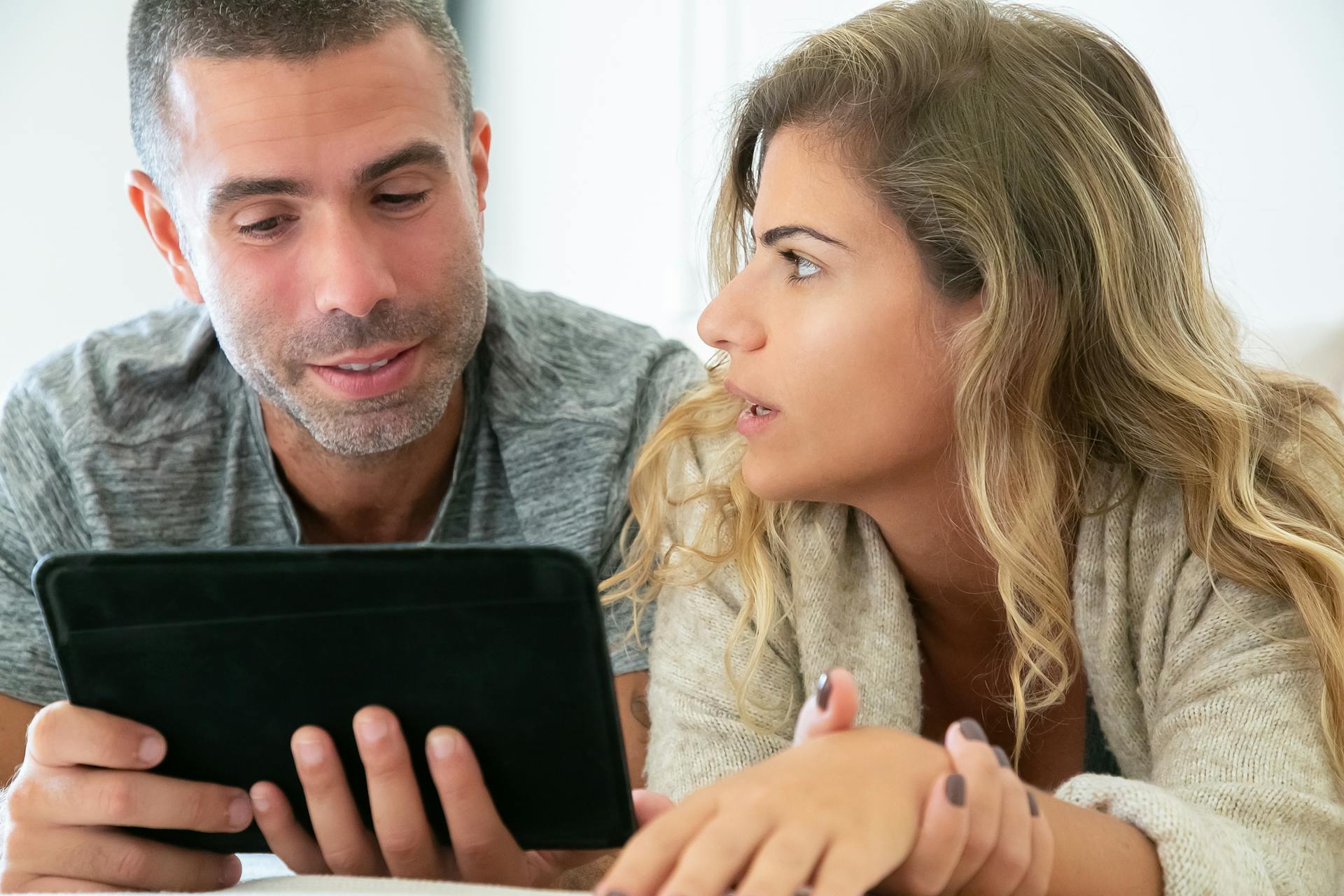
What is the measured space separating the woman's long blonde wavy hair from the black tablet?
14.1 inches

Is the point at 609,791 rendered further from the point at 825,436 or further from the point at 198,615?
the point at 825,436

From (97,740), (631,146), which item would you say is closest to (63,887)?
(97,740)

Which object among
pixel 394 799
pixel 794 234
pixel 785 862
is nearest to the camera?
pixel 785 862

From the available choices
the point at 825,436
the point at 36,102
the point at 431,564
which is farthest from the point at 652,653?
the point at 36,102

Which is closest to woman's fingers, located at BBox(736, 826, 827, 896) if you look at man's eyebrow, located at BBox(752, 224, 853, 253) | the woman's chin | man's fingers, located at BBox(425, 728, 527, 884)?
man's fingers, located at BBox(425, 728, 527, 884)

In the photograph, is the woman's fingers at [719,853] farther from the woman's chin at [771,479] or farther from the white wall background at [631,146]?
the white wall background at [631,146]

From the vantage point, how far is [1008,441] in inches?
48.3

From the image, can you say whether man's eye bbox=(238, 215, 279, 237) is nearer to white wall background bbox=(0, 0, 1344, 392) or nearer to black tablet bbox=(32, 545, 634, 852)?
white wall background bbox=(0, 0, 1344, 392)

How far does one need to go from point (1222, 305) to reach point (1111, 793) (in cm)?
62

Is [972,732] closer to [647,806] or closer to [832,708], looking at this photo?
[832,708]

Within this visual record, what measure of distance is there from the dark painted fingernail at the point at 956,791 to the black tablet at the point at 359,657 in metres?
0.23

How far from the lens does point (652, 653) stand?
1.34 meters

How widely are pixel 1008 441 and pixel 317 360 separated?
74cm

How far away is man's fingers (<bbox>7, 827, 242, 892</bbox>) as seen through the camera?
96cm
